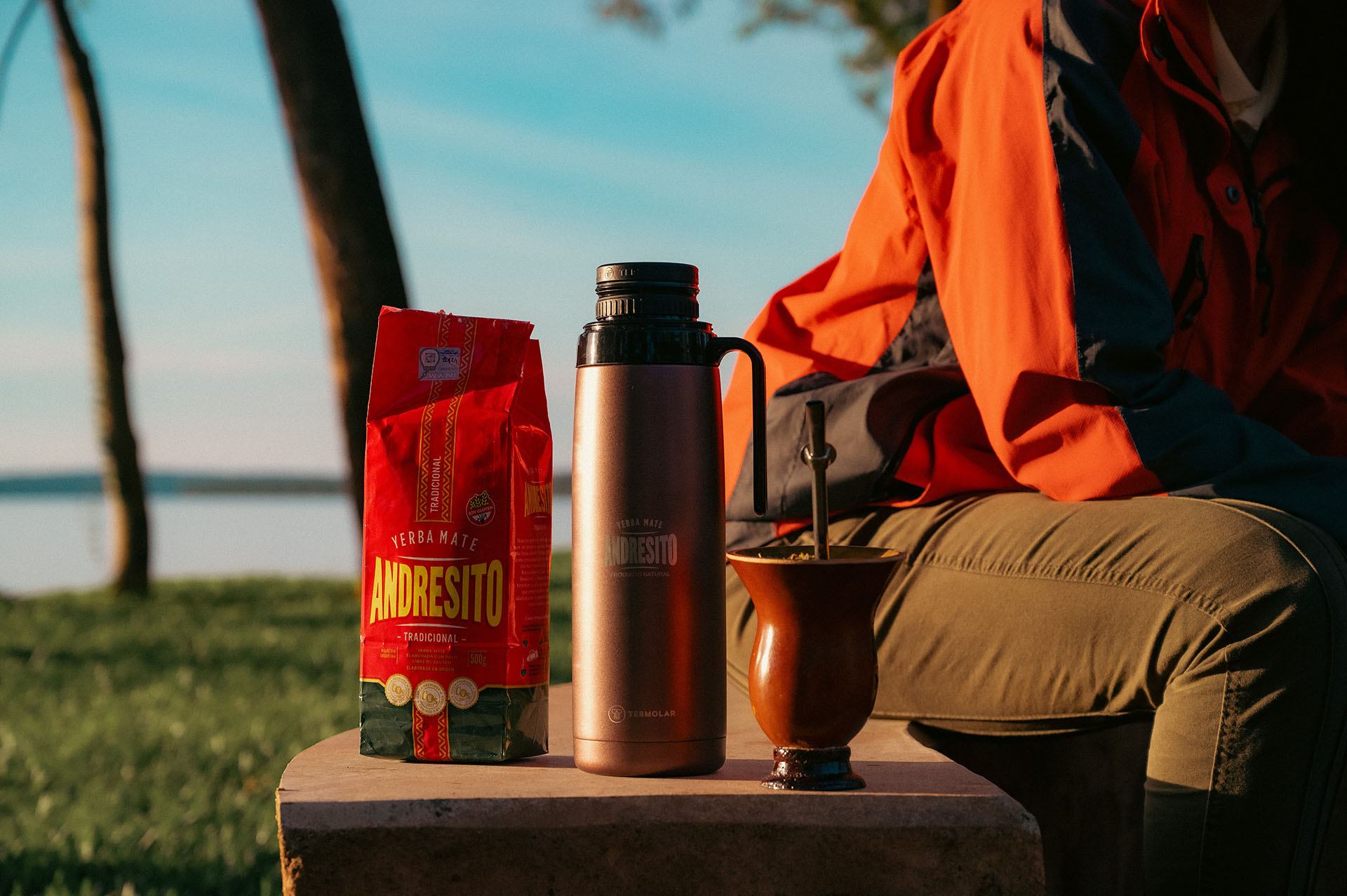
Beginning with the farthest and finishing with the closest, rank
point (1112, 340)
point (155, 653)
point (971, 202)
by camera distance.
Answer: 1. point (155, 653)
2. point (971, 202)
3. point (1112, 340)

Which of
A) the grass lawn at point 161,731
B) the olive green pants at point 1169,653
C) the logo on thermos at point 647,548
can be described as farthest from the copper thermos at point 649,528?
the grass lawn at point 161,731

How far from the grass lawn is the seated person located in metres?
1.51

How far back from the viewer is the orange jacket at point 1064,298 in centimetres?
150

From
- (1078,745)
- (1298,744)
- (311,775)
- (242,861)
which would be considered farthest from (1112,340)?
(242,861)

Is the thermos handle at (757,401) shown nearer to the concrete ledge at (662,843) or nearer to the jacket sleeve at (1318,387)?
the concrete ledge at (662,843)

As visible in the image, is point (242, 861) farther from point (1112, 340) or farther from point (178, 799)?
point (1112, 340)

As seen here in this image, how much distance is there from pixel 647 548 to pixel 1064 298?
0.67 meters

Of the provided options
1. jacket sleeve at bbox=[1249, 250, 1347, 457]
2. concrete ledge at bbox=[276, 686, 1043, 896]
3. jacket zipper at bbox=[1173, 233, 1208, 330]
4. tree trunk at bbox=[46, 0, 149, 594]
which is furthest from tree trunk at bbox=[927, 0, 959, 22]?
tree trunk at bbox=[46, 0, 149, 594]

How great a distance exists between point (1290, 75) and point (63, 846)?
2913mm

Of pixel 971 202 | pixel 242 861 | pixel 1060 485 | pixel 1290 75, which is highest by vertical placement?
pixel 1290 75

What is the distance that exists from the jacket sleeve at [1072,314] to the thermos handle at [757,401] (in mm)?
410

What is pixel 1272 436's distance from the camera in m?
1.54

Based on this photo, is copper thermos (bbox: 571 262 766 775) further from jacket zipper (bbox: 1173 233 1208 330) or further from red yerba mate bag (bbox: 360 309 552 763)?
jacket zipper (bbox: 1173 233 1208 330)

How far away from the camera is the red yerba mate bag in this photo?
1.27 m
